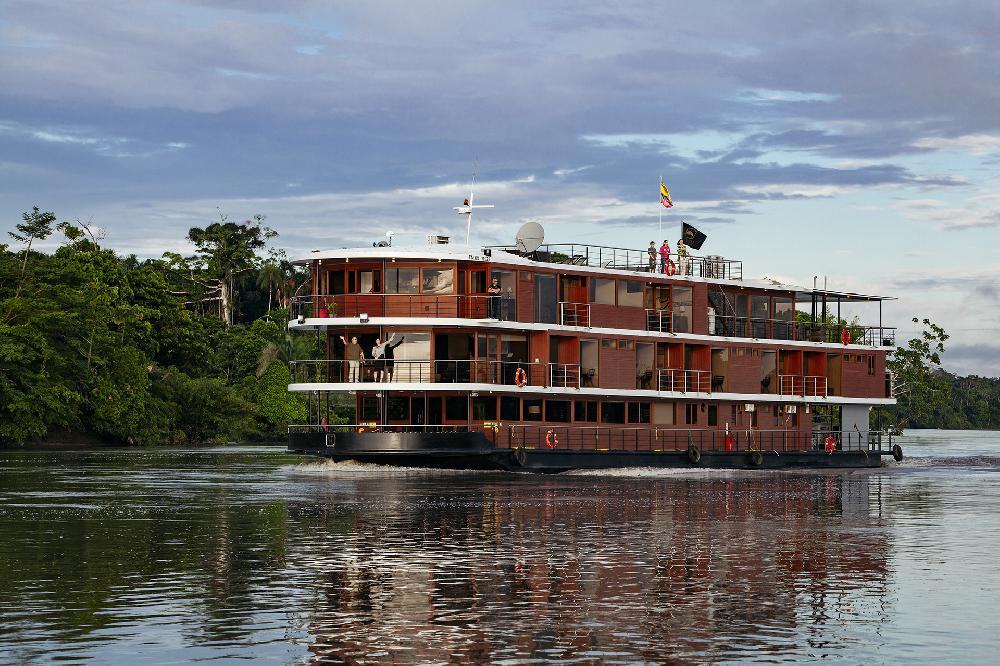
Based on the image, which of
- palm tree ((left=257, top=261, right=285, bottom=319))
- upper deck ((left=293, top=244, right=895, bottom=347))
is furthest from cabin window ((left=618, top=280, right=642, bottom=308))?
palm tree ((left=257, top=261, right=285, bottom=319))

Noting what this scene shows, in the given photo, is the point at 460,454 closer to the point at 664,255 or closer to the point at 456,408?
the point at 456,408

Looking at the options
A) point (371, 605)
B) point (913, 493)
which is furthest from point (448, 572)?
point (913, 493)

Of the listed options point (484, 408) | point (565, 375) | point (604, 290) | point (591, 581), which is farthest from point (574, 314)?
point (591, 581)

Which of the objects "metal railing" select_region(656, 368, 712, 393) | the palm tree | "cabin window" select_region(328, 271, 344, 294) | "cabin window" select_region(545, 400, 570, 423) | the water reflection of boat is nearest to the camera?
the water reflection of boat

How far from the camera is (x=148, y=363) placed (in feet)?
300

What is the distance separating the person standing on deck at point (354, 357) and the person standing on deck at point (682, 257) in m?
14.1

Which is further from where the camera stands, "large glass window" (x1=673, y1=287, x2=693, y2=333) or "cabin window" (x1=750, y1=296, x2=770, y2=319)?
"cabin window" (x1=750, y1=296, x2=770, y2=319)

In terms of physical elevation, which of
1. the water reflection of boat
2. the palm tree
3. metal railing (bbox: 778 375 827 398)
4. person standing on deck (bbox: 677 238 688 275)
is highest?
the palm tree

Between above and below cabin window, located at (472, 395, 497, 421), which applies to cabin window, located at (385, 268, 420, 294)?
above

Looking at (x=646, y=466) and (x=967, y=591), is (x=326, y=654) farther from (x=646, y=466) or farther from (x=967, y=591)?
(x=646, y=466)

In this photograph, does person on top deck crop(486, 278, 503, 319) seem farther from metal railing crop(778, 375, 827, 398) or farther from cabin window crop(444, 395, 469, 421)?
metal railing crop(778, 375, 827, 398)

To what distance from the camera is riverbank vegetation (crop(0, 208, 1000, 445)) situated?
78062 mm

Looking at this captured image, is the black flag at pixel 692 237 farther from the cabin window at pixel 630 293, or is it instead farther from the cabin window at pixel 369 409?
the cabin window at pixel 369 409

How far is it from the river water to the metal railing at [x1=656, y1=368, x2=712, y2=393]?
15.6 meters
